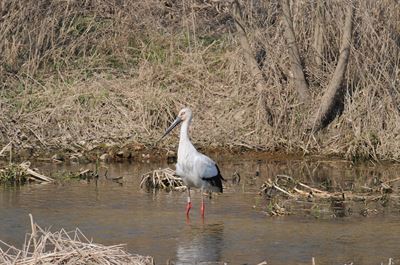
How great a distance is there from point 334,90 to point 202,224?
18.2 feet

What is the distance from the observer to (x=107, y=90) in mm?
18266

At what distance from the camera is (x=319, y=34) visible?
1738 centimetres

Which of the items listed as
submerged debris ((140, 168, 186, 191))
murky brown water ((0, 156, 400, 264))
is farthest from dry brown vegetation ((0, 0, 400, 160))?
submerged debris ((140, 168, 186, 191))

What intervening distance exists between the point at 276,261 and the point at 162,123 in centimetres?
773

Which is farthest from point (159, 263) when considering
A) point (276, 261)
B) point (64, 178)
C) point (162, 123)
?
point (162, 123)

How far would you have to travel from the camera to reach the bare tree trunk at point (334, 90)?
16750 mm

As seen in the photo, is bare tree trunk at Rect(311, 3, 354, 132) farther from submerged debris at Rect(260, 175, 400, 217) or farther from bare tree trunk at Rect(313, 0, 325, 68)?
submerged debris at Rect(260, 175, 400, 217)

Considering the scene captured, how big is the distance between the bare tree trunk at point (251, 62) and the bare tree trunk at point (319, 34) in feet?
3.20

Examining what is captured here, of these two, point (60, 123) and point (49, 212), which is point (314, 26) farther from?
point (49, 212)

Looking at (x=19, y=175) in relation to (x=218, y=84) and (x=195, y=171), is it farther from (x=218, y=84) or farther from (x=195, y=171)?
(x=218, y=84)

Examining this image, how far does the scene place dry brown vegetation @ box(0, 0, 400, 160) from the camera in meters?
16.7

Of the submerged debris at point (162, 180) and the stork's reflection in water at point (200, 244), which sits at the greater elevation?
the submerged debris at point (162, 180)

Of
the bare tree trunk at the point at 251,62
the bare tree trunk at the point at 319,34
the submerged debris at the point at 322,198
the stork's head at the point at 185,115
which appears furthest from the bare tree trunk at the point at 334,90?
the stork's head at the point at 185,115

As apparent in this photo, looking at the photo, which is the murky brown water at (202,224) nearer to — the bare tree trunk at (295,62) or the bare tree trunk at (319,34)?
the bare tree trunk at (295,62)
